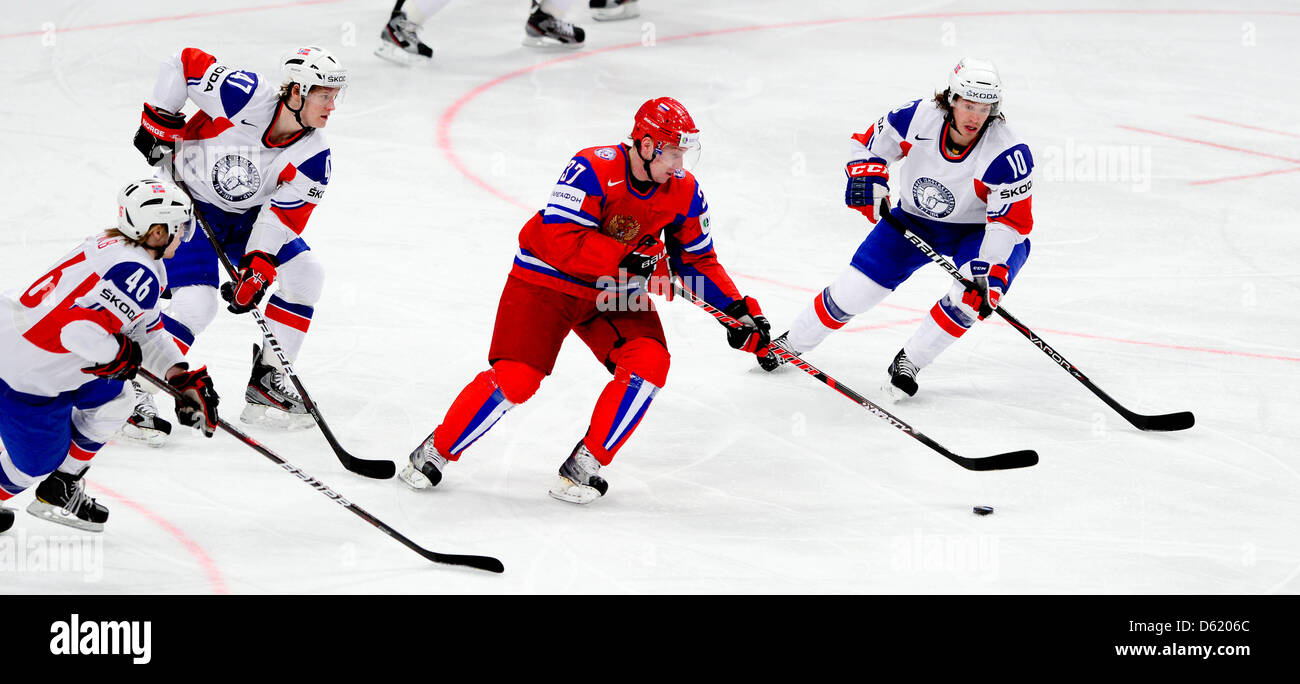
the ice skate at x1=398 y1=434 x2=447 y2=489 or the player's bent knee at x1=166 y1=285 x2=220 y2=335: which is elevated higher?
the player's bent knee at x1=166 y1=285 x2=220 y2=335

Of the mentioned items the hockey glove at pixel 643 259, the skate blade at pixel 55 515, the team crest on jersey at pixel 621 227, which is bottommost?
the skate blade at pixel 55 515

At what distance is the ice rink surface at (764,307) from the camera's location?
155 inches

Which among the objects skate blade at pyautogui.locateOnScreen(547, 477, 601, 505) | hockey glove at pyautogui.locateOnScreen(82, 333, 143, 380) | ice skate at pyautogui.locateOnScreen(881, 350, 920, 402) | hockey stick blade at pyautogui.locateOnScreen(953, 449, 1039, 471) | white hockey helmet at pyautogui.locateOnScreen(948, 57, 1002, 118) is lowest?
skate blade at pyautogui.locateOnScreen(547, 477, 601, 505)

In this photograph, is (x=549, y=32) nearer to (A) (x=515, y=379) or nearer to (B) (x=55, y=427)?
(A) (x=515, y=379)

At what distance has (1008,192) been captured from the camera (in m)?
4.78

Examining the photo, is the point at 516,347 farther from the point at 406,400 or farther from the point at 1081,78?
the point at 1081,78

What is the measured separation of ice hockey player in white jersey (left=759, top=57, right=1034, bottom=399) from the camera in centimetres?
477

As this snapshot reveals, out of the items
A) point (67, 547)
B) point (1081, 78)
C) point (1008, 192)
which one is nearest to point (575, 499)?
point (67, 547)

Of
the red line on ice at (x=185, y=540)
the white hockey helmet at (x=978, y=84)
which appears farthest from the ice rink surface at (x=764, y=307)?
the white hockey helmet at (x=978, y=84)

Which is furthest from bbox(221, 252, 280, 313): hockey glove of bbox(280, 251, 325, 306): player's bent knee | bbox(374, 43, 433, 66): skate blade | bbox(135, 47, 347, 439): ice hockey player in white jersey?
bbox(374, 43, 433, 66): skate blade

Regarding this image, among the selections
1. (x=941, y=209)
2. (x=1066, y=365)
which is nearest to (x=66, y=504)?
(x=941, y=209)

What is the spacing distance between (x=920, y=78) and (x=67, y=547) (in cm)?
643

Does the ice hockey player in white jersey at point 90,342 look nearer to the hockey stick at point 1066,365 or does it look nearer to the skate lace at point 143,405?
the skate lace at point 143,405

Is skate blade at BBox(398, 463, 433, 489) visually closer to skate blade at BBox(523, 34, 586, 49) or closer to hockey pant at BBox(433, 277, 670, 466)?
hockey pant at BBox(433, 277, 670, 466)
